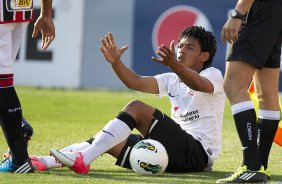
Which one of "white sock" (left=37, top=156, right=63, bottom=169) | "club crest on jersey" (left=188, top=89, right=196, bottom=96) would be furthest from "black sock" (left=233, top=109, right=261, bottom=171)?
"white sock" (left=37, top=156, right=63, bottom=169)

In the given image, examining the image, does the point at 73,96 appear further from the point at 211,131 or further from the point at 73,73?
the point at 211,131

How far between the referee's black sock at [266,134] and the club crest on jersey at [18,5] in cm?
193

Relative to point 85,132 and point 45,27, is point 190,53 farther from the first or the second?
point 85,132

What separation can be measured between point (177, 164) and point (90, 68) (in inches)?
416

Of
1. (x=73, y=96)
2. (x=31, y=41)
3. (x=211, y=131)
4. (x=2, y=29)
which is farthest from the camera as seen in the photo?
(x=31, y=41)

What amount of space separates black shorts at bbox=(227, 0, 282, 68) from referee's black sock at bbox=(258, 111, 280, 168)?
694 mm

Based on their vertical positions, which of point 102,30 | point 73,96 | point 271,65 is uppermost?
point 271,65

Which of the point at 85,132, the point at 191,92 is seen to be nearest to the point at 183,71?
the point at 191,92

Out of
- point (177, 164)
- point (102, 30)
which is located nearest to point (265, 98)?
point (177, 164)

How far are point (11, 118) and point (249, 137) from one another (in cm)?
168

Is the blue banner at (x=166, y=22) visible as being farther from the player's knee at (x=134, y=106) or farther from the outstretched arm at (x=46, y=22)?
the player's knee at (x=134, y=106)

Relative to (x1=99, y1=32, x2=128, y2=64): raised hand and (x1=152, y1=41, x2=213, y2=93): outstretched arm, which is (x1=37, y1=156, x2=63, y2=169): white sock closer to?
(x1=99, y1=32, x2=128, y2=64): raised hand

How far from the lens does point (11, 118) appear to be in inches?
251

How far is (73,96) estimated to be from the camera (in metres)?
15.8
